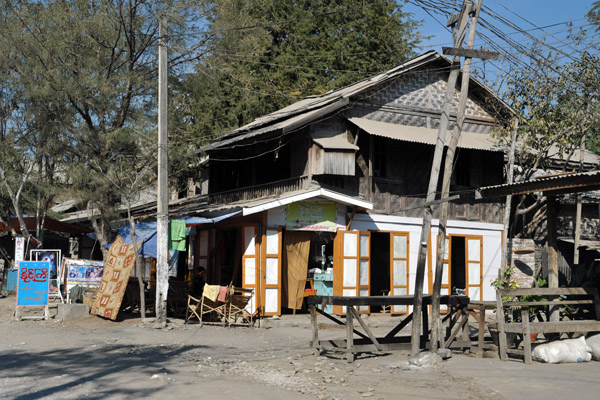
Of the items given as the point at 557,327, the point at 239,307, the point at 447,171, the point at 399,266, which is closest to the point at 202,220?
the point at 239,307

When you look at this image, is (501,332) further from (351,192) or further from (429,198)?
(351,192)

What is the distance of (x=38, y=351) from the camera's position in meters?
10.9

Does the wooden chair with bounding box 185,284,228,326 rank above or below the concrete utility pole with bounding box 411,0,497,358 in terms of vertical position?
below

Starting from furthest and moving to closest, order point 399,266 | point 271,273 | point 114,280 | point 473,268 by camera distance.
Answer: point 473,268 → point 399,266 → point 271,273 → point 114,280

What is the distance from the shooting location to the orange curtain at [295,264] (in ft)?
56.3

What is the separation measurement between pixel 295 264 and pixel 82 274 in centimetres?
588

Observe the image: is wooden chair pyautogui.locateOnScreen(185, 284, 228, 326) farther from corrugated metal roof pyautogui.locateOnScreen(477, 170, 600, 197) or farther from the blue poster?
corrugated metal roof pyautogui.locateOnScreen(477, 170, 600, 197)

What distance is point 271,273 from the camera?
1636 cm

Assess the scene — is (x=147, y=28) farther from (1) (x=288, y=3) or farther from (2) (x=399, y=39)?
(2) (x=399, y=39)

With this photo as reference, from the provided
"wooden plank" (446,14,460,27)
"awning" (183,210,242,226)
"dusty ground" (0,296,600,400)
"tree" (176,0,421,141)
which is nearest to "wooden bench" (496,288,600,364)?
"dusty ground" (0,296,600,400)

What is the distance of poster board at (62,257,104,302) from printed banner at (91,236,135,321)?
133 centimetres

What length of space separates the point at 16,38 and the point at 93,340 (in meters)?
9.84

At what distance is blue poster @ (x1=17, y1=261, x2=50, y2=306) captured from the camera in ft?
49.2

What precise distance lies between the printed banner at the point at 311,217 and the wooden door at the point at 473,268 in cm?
524
